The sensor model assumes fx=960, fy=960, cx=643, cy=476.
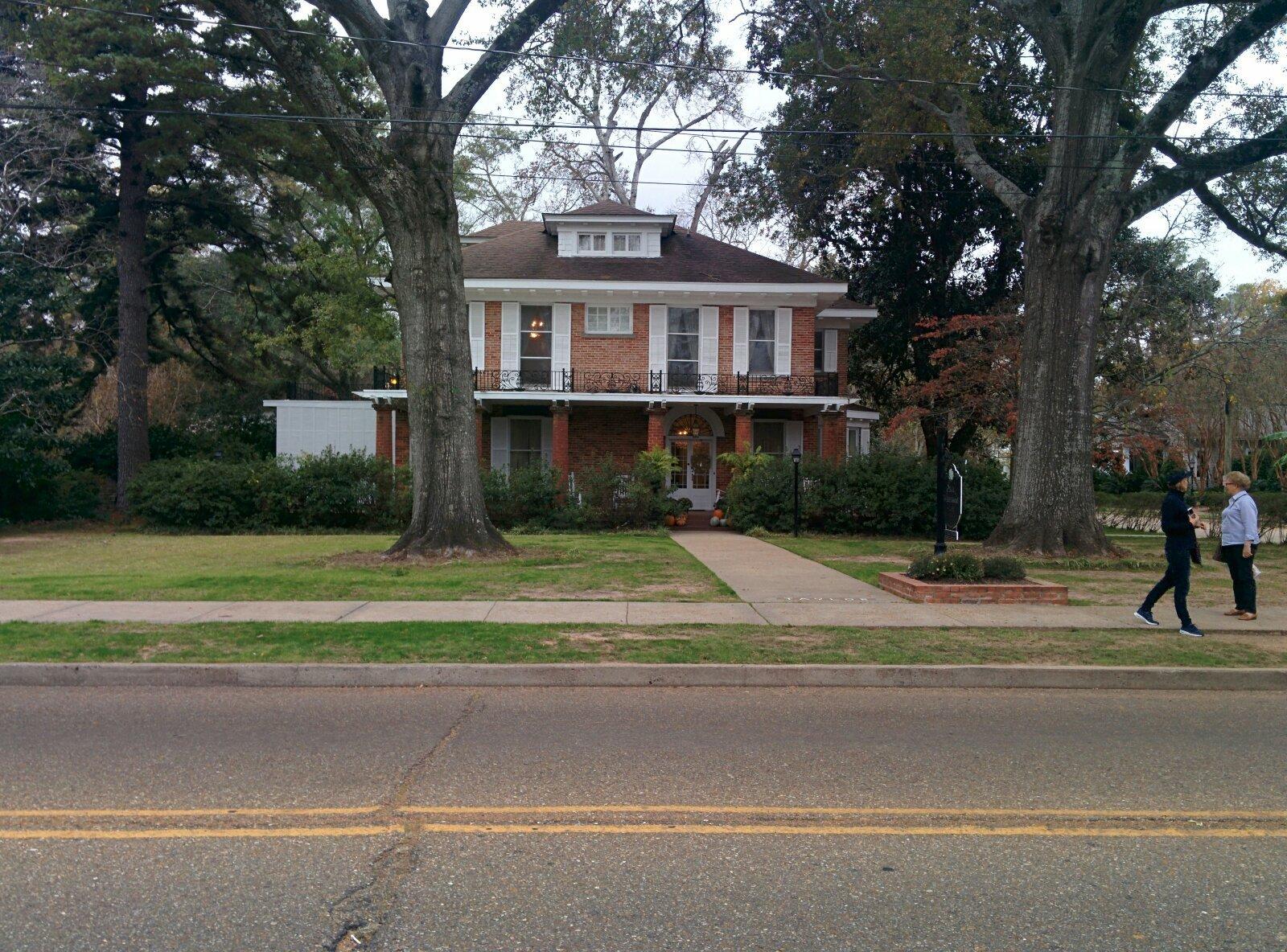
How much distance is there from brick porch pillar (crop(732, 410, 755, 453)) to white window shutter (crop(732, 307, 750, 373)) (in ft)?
4.77

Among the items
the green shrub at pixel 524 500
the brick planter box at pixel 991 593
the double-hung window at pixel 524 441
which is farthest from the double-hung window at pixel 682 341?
the brick planter box at pixel 991 593

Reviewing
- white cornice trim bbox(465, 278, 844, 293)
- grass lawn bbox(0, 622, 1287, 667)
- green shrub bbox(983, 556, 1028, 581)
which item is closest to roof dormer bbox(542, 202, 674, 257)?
white cornice trim bbox(465, 278, 844, 293)

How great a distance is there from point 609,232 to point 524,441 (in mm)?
6830

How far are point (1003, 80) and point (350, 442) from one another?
21.6 metres

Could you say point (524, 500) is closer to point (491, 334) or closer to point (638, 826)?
point (491, 334)

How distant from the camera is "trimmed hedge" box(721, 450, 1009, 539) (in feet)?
75.5

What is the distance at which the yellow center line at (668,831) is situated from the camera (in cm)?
459

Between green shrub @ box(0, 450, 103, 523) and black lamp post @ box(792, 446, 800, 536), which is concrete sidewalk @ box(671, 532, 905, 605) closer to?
black lamp post @ box(792, 446, 800, 536)

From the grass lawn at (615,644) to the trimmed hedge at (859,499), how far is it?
43.2 feet

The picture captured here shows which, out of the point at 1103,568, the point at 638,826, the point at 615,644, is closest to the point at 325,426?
the point at 1103,568

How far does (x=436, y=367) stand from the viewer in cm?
1585

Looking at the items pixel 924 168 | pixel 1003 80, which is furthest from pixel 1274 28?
pixel 924 168

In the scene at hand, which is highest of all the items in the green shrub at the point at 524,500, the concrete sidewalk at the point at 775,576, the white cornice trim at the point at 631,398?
the white cornice trim at the point at 631,398

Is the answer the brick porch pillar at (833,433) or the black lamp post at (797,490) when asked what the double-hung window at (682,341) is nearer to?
the brick porch pillar at (833,433)
